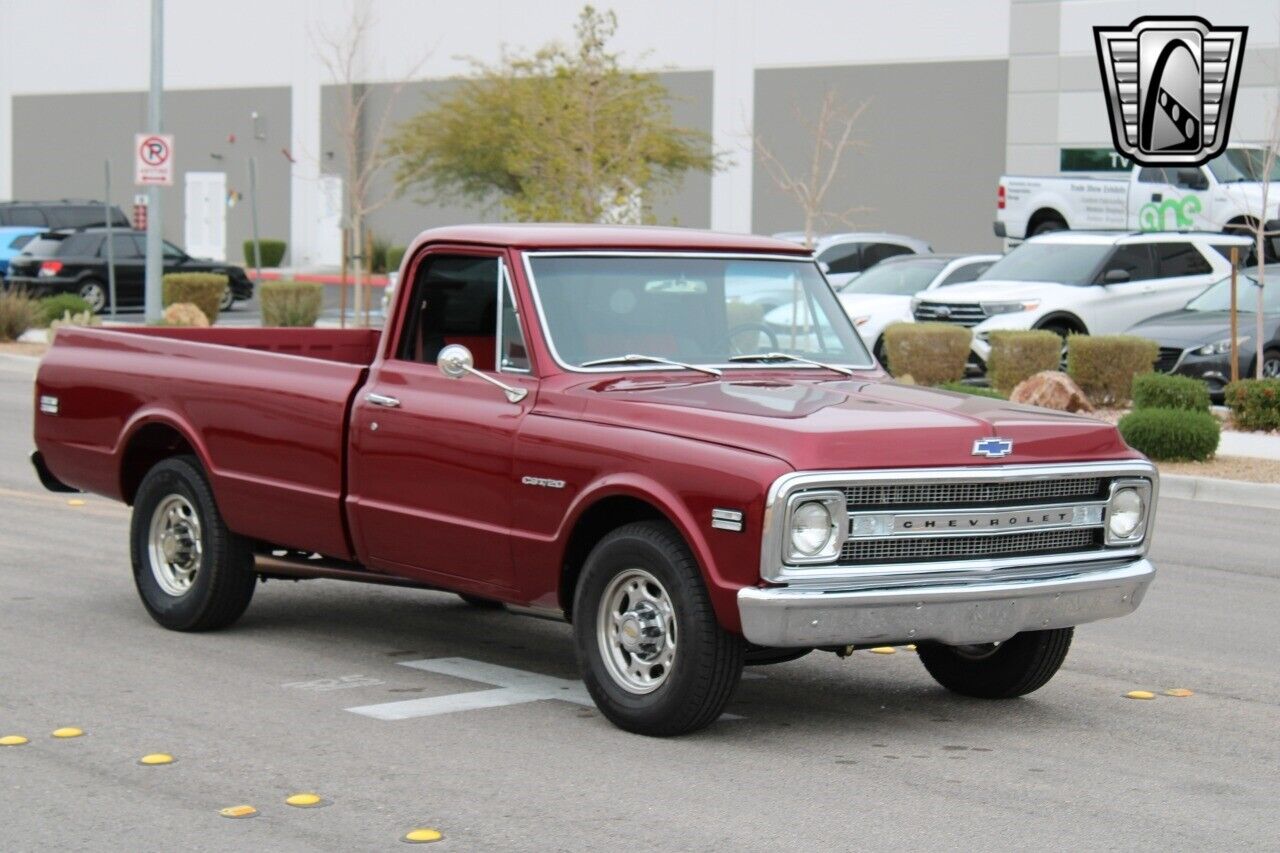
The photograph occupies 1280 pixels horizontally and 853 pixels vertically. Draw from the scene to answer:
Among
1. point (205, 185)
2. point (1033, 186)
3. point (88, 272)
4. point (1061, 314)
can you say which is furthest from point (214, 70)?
point (1061, 314)

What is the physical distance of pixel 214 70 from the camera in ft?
201

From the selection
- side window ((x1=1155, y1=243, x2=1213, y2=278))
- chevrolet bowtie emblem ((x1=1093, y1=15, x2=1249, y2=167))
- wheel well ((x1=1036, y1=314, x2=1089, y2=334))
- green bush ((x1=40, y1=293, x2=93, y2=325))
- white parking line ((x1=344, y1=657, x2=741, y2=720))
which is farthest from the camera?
chevrolet bowtie emblem ((x1=1093, y1=15, x2=1249, y2=167))

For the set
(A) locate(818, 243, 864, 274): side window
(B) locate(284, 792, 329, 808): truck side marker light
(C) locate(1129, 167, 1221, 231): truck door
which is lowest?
(B) locate(284, 792, 329, 808): truck side marker light

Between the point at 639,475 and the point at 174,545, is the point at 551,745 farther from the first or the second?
the point at 174,545

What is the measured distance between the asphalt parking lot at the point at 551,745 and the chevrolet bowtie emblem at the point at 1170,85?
23.8 meters

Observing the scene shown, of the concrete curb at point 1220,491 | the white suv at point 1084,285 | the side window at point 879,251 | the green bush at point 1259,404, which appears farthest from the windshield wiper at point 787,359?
the side window at point 879,251

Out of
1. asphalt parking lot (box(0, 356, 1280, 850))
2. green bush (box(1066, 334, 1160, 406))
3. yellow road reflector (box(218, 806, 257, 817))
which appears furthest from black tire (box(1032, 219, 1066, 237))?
yellow road reflector (box(218, 806, 257, 817))

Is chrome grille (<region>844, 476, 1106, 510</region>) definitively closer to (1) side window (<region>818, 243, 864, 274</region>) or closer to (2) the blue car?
(1) side window (<region>818, 243, 864, 274</region>)

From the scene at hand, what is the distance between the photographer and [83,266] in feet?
123

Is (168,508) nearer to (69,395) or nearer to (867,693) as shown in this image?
(69,395)

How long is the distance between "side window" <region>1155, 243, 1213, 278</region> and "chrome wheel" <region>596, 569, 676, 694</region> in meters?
19.4

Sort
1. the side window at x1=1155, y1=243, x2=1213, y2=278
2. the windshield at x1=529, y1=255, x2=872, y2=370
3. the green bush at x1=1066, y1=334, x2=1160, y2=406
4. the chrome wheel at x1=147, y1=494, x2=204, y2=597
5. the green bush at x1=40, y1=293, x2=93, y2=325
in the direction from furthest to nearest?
the green bush at x1=40, y1=293, x2=93, y2=325 → the side window at x1=1155, y1=243, x2=1213, y2=278 → the green bush at x1=1066, y1=334, x2=1160, y2=406 → the chrome wheel at x1=147, y1=494, x2=204, y2=597 → the windshield at x1=529, y1=255, x2=872, y2=370

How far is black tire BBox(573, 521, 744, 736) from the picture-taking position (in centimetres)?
693

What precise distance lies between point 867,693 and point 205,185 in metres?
57.1
